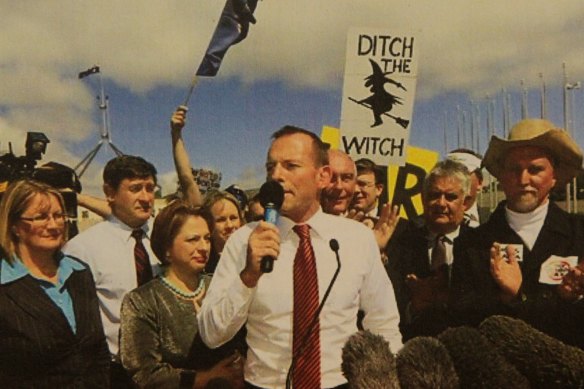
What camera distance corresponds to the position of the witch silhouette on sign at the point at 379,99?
442 centimetres

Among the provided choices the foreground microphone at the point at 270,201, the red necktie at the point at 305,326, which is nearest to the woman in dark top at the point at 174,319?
the red necktie at the point at 305,326

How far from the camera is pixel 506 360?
91 cm

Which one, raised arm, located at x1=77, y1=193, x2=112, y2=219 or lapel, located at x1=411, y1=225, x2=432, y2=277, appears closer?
lapel, located at x1=411, y1=225, x2=432, y2=277

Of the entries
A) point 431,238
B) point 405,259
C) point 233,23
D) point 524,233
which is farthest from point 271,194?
point 233,23

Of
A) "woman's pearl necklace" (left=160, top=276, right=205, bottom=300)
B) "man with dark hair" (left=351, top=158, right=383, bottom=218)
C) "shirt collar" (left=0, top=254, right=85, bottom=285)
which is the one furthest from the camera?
"man with dark hair" (left=351, top=158, right=383, bottom=218)

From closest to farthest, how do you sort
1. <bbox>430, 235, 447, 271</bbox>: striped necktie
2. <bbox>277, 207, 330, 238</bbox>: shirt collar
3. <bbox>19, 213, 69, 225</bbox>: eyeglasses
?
<bbox>277, 207, 330, 238</bbox>: shirt collar, <bbox>19, 213, 69, 225</bbox>: eyeglasses, <bbox>430, 235, 447, 271</bbox>: striped necktie

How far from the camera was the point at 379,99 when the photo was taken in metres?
4.43

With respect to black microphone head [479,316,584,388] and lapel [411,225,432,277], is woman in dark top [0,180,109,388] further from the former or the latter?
black microphone head [479,316,584,388]

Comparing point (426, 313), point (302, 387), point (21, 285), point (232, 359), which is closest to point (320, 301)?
point (302, 387)

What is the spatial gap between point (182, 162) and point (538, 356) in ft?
12.0

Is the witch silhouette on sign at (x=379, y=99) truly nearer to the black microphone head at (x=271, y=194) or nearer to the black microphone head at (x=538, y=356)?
the black microphone head at (x=271, y=194)

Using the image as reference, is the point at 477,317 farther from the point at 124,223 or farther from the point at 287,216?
the point at 124,223

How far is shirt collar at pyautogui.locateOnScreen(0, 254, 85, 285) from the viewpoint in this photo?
2.67 metres

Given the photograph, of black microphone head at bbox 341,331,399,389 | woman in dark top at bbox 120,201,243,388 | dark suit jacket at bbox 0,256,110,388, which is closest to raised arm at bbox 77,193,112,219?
woman in dark top at bbox 120,201,243,388
